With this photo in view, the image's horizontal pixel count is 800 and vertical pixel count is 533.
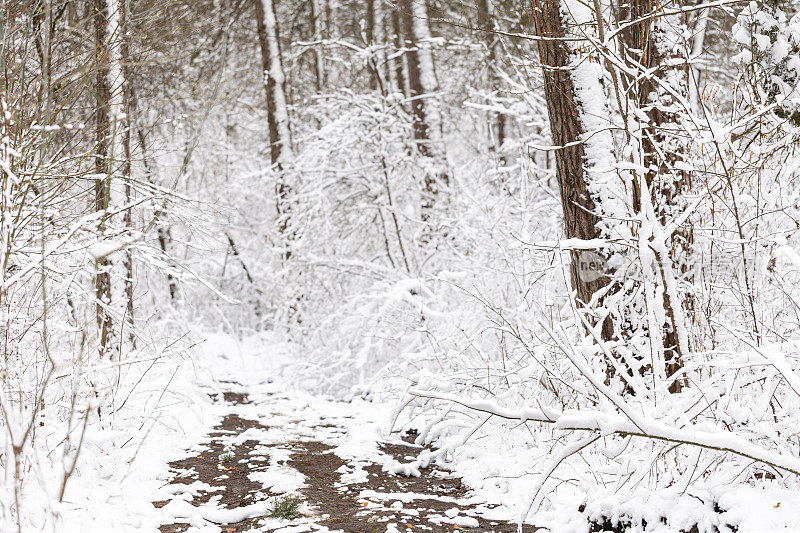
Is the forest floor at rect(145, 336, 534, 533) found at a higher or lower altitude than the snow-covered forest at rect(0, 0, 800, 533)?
lower

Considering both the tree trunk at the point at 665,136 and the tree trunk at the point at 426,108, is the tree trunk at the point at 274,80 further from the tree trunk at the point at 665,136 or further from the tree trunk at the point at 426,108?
the tree trunk at the point at 665,136

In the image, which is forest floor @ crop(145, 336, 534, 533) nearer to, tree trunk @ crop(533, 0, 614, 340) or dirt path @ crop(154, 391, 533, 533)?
dirt path @ crop(154, 391, 533, 533)

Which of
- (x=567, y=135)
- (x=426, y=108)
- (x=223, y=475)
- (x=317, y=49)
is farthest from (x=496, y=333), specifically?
(x=317, y=49)

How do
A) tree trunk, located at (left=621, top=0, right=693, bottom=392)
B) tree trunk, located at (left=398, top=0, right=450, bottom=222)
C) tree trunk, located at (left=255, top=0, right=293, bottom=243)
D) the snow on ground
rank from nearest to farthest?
the snow on ground < tree trunk, located at (left=621, top=0, right=693, bottom=392) < tree trunk, located at (left=398, top=0, right=450, bottom=222) < tree trunk, located at (left=255, top=0, right=293, bottom=243)

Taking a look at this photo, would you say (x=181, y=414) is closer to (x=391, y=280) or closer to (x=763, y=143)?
(x=391, y=280)

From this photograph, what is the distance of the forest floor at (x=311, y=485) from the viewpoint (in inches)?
143

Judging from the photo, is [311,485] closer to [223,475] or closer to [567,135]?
[223,475]

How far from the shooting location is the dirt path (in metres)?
3.61

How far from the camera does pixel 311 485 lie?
4293 millimetres

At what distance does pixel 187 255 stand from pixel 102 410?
10.7 meters

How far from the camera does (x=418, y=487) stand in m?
4.44

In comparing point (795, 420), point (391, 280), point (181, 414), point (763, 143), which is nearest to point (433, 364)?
point (391, 280)

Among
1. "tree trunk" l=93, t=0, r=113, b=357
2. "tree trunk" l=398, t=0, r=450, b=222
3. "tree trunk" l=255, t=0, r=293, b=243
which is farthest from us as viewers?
"tree trunk" l=255, t=0, r=293, b=243

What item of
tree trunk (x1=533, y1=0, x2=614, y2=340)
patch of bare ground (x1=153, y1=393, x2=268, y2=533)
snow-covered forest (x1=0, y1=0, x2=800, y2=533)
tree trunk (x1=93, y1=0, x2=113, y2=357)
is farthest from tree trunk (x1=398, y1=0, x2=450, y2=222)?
patch of bare ground (x1=153, y1=393, x2=268, y2=533)
